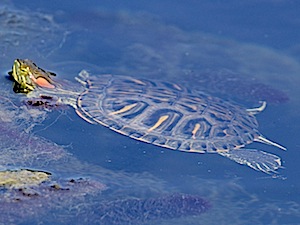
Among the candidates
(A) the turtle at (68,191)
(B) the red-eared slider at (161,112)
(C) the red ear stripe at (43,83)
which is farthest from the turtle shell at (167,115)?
(A) the turtle at (68,191)

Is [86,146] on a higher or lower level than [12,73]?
lower

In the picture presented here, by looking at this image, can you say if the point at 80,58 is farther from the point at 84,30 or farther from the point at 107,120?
the point at 107,120

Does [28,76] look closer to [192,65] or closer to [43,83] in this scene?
[43,83]

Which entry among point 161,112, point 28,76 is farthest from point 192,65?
point 28,76

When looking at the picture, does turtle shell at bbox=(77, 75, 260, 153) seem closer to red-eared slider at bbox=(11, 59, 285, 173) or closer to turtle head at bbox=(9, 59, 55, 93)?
red-eared slider at bbox=(11, 59, 285, 173)

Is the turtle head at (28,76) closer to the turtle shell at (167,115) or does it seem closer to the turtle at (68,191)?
the turtle shell at (167,115)

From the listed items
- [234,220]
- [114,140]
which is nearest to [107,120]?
[114,140]
